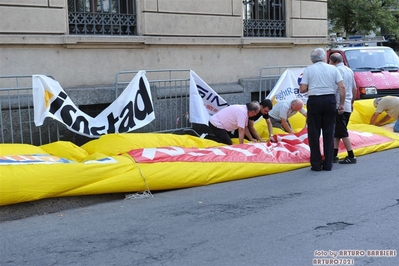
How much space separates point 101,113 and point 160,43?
7.39ft

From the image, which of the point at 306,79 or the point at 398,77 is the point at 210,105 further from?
the point at 398,77

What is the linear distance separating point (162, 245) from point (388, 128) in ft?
25.5

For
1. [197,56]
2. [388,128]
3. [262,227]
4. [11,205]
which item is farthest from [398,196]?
[197,56]

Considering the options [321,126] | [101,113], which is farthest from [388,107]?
[101,113]

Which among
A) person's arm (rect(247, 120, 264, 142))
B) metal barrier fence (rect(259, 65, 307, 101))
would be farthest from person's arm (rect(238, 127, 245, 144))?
metal barrier fence (rect(259, 65, 307, 101))

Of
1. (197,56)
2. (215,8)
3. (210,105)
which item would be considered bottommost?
(210,105)

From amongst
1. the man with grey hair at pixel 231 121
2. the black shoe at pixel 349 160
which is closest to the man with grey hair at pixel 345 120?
the black shoe at pixel 349 160

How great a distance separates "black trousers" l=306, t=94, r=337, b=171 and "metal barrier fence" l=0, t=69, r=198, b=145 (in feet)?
10.6

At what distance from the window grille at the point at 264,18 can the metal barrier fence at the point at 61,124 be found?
97.1 inches

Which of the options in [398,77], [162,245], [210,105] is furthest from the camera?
[398,77]

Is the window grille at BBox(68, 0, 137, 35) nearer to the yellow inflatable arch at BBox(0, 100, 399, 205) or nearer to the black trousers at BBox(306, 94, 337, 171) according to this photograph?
the yellow inflatable arch at BBox(0, 100, 399, 205)

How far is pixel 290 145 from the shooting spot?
8.93 meters

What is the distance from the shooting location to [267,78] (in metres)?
12.7

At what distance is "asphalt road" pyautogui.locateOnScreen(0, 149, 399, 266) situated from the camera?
4.59 metres
